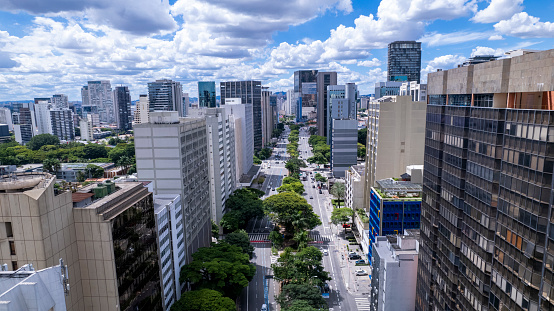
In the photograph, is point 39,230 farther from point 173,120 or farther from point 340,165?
point 340,165

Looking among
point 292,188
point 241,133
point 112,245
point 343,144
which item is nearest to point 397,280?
point 112,245

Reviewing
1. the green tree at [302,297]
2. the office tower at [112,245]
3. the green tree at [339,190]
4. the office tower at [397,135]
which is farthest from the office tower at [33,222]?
the green tree at [339,190]

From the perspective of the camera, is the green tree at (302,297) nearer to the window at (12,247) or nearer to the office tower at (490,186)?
the office tower at (490,186)

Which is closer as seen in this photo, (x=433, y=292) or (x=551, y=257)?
(x=551, y=257)

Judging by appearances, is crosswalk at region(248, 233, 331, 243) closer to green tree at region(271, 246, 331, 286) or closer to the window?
green tree at region(271, 246, 331, 286)

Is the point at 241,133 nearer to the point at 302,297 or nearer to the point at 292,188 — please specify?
the point at 292,188

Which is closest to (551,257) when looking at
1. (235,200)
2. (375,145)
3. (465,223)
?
(465,223)
